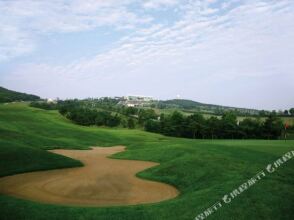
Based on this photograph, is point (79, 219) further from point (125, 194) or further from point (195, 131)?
point (195, 131)

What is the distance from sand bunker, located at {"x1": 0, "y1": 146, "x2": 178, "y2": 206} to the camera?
2003 centimetres

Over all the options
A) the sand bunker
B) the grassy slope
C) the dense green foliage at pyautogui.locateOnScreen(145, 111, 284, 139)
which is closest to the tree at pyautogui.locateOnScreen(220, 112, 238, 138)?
→ the dense green foliage at pyautogui.locateOnScreen(145, 111, 284, 139)

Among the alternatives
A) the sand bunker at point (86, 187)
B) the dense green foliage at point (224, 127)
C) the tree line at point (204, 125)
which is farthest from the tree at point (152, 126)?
the sand bunker at point (86, 187)

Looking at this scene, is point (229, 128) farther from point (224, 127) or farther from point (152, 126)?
point (152, 126)

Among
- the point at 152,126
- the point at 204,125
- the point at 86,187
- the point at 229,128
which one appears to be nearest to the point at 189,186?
the point at 86,187

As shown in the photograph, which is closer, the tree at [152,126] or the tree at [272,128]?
the tree at [272,128]

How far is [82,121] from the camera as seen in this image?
374 ft

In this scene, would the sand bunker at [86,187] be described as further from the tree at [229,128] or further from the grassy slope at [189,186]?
the tree at [229,128]

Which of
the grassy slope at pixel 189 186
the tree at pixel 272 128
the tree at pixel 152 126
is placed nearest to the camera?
the grassy slope at pixel 189 186

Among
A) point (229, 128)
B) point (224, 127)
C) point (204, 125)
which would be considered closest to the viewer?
point (229, 128)

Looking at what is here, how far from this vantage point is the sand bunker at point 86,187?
2003cm

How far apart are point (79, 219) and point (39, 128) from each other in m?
57.2

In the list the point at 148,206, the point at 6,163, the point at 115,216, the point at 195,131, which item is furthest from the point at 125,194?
the point at 195,131

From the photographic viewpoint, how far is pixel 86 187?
2306 centimetres
